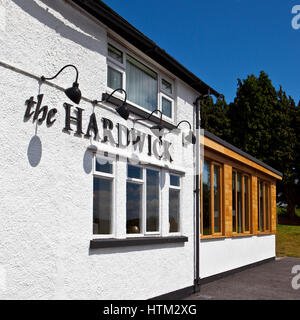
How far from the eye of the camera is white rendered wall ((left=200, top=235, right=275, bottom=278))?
11.4 metres

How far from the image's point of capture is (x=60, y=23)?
20.8ft

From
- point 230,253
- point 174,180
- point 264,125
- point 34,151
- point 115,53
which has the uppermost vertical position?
point 264,125

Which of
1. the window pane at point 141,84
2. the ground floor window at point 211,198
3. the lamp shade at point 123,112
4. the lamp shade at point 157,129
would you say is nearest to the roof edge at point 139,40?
the window pane at point 141,84

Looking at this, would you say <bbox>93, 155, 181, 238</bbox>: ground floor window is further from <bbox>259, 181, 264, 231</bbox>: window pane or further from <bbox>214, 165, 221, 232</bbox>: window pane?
<bbox>259, 181, 264, 231</bbox>: window pane

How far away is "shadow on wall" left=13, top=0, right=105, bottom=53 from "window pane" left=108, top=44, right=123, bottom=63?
0.42m

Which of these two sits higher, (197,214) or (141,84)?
(141,84)

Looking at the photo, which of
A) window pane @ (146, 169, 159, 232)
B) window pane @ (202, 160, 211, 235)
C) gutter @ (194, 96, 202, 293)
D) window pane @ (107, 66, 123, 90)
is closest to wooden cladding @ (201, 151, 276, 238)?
window pane @ (202, 160, 211, 235)

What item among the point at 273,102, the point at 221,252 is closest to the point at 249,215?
the point at 221,252

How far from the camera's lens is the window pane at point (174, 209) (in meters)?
9.42

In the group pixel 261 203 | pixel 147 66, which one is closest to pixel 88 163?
pixel 147 66

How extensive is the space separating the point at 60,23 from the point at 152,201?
3.92 meters

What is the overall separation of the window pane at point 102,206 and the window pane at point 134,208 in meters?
0.57

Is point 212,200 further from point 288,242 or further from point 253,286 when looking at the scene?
point 288,242
